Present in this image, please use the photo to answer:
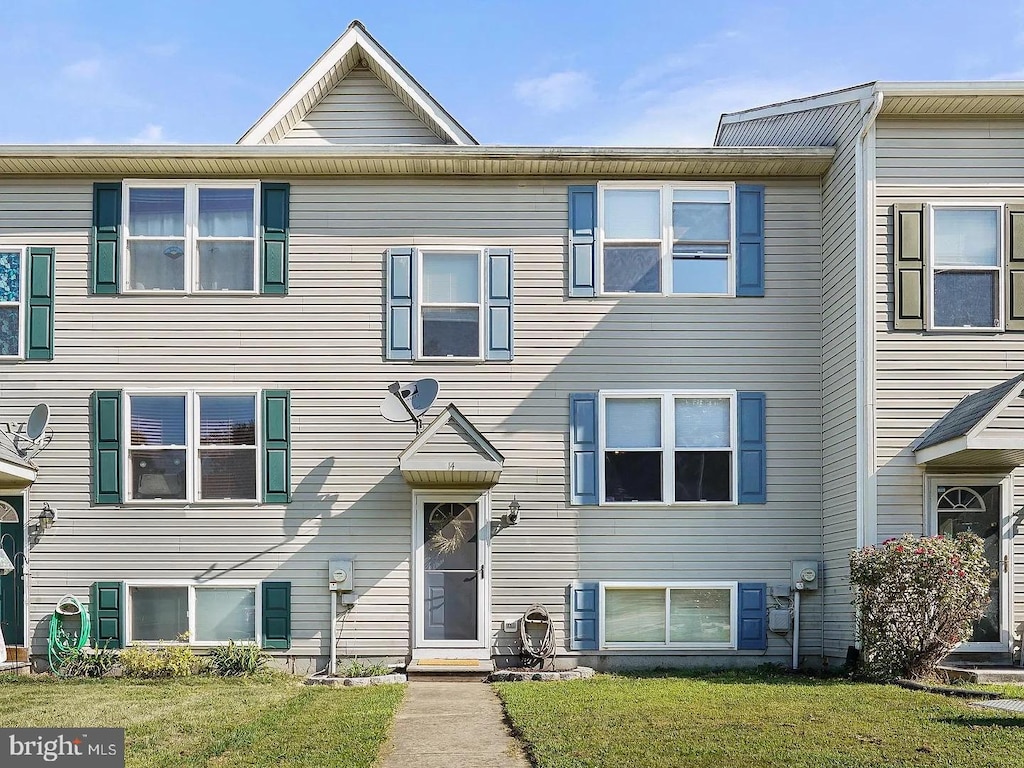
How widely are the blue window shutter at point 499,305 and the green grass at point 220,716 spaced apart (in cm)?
387

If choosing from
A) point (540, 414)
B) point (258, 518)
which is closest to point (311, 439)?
Answer: point (258, 518)

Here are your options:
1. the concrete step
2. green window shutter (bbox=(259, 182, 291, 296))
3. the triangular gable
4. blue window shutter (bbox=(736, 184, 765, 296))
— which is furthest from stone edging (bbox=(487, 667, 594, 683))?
the triangular gable

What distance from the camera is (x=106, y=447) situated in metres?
12.8

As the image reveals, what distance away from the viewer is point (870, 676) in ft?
36.2

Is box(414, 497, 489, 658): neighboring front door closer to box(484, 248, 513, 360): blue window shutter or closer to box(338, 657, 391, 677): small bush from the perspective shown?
box(338, 657, 391, 677): small bush

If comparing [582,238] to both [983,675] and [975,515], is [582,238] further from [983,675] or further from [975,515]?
[983,675]

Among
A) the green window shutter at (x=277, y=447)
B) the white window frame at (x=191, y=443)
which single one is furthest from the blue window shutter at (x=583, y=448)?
the white window frame at (x=191, y=443)

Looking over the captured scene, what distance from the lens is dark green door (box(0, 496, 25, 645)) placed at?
498 inches

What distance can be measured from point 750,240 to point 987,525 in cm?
399

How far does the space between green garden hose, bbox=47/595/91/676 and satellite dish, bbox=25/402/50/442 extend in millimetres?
1799

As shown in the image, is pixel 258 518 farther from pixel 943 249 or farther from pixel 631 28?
pixel 943 249

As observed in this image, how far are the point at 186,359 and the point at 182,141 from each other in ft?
7.91

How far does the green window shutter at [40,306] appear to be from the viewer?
12.8 metres

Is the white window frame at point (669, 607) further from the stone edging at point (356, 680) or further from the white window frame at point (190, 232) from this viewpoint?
the white window frame at point (190, 232)
